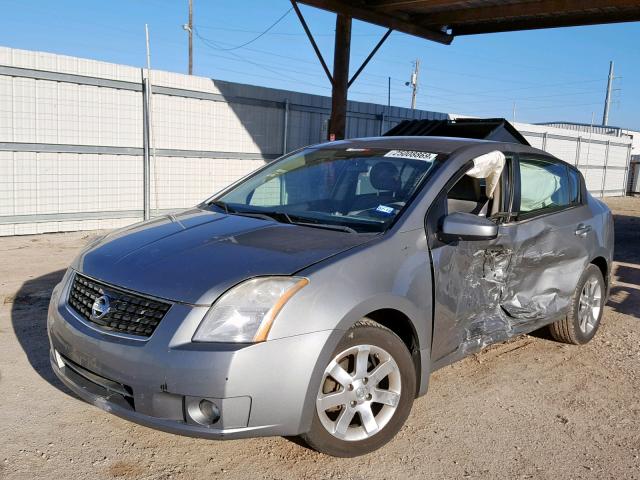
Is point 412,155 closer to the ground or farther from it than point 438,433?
farther from it

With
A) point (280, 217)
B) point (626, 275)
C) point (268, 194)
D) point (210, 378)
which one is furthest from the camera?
point (626, 275)

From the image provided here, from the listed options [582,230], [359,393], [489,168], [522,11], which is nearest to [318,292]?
[359,393]

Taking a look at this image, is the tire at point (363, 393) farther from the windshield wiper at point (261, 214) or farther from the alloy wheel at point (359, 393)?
the windshield wiper at point (261, 214)

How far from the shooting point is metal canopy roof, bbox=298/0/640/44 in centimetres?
991

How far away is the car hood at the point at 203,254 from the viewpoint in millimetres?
2703

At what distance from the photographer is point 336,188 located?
12.9 feet

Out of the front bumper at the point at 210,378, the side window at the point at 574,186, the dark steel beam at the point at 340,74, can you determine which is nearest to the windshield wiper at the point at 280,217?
the front bumper at the point at 210,378

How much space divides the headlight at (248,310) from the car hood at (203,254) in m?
0.05

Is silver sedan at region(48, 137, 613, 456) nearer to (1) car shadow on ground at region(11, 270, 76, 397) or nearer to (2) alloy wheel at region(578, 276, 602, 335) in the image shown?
(2) alloy wheel at region(578, 276, 602, 335)

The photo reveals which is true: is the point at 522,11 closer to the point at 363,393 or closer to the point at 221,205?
the point at 221,205

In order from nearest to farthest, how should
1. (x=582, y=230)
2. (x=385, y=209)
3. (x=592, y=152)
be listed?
(x=385, y=209), (x=582, y=230), (x=592, y=152)

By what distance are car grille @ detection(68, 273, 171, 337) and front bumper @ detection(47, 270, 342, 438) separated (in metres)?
0.05

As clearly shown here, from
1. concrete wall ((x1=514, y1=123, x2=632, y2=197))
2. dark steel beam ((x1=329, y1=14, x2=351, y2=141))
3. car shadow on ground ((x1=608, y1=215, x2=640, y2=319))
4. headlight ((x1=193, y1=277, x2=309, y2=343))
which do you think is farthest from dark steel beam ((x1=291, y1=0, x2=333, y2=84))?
concrete wall ((x1=514, y1=123, x2=632, y2=197))

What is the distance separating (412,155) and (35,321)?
11.5 feet
